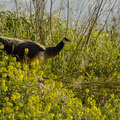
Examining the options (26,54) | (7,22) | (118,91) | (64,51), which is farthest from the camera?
(7,22)

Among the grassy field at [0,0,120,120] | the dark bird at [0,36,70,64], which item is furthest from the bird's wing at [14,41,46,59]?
the grassy field at [0,0,120,120]

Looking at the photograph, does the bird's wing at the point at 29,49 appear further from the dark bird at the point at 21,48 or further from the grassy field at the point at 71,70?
the grassy field at the point at 71,70

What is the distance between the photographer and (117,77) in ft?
14.8

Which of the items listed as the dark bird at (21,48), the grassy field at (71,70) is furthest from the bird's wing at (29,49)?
the grassy field at (71,70)

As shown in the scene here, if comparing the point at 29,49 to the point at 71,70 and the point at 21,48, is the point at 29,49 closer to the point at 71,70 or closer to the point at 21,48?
the point at 21,48

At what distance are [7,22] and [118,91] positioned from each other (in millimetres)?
2901

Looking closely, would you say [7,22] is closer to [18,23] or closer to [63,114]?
[18,23]

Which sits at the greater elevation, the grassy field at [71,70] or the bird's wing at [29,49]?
the bird's wing at [29,49]

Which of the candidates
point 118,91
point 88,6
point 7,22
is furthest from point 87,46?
point 7,22

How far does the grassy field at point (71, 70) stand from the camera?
11.0 ft

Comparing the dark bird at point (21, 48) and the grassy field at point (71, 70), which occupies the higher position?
the dark bird at point (21, 48)

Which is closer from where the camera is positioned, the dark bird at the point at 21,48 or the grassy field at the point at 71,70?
the grassy field at the point at 71,70

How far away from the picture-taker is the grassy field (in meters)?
3.34

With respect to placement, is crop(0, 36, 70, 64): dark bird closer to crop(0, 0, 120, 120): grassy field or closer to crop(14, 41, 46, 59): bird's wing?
crop(14, 41, 46, 59): bird's wing
